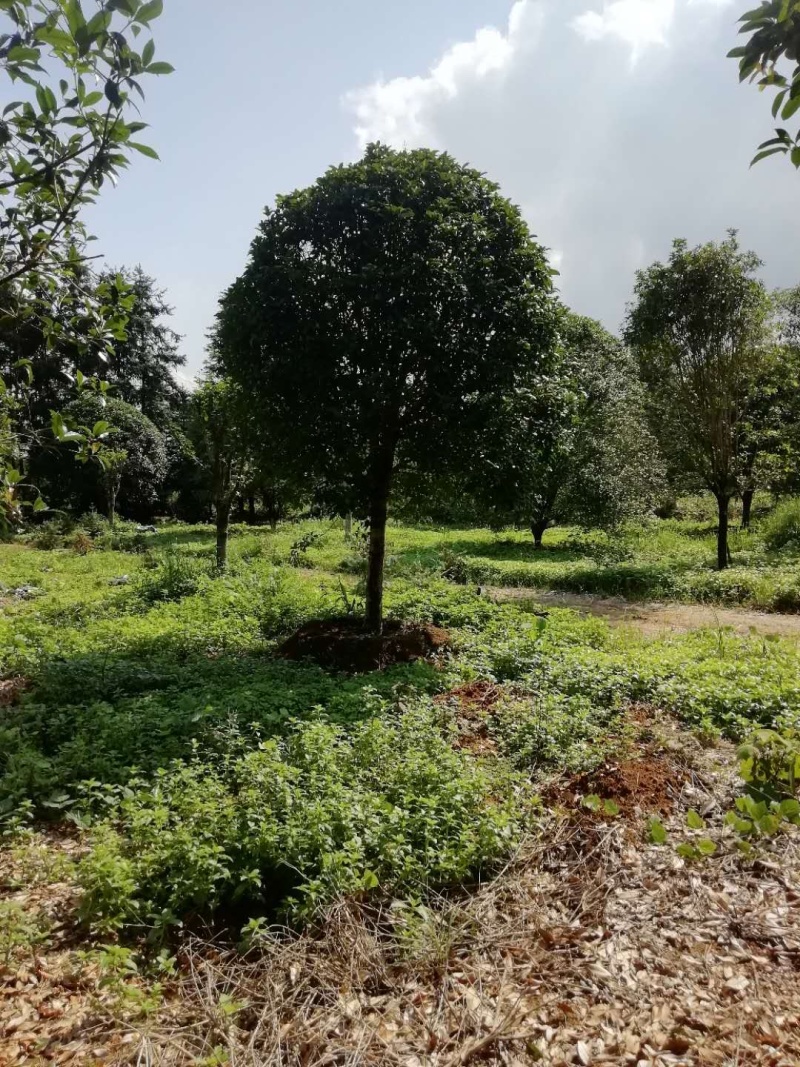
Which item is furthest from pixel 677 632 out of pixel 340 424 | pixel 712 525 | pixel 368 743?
pixel 712 525

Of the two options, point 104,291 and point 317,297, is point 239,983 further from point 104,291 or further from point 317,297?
point 317,297

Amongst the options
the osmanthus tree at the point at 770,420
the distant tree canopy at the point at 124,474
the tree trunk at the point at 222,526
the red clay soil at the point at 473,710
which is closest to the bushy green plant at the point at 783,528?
the osmanthus tree at the point at 770,420

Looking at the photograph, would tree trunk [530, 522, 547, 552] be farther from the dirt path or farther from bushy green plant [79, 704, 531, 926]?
bushy green plant [79, 704, 531, 926]

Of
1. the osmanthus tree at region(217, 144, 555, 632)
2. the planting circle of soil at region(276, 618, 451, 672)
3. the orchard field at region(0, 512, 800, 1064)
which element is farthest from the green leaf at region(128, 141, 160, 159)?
the planting circle of soil at region(276, 618, 451, 672)

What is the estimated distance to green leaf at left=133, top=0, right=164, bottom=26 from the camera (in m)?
1.69

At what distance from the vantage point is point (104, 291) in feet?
8.12

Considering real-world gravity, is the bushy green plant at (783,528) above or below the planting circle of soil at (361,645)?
above

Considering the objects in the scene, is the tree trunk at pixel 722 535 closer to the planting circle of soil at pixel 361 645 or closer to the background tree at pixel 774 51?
the planting circle of soil at pixel 361 645

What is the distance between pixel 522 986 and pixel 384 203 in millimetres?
6879

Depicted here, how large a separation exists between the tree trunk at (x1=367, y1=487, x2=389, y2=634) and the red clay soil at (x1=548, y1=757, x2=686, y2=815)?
402 centimetres

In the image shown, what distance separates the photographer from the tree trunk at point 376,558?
26.3ft

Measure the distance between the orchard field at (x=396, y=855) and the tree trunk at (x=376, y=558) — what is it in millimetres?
1295

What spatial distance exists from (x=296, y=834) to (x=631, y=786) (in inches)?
90.6

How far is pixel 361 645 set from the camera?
754 centimetres
